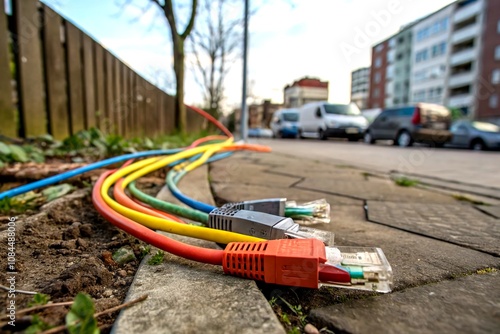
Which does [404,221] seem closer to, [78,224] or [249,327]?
[249,327]

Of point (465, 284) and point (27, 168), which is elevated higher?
point (27, 168)

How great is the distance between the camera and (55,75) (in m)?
2.90

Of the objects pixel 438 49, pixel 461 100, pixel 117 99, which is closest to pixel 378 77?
pixel 438 49

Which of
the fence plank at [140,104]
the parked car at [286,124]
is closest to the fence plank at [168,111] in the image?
the fence plank at [140,104]

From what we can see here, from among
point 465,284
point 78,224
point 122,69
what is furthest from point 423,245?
point 122,69

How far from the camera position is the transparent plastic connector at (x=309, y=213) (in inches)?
46.9

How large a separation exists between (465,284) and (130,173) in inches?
66.2

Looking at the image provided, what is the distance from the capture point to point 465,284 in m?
0.76

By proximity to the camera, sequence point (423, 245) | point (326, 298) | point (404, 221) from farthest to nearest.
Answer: point (404, 221) → point (423, 245) → point (326, 298)

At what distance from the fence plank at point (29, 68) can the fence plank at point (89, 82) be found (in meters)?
0.71

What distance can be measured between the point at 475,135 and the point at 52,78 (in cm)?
1080

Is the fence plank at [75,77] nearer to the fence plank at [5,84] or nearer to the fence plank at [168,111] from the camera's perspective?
the fence plank at [5,84]

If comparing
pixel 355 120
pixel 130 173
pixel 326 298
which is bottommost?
pixel 326 298

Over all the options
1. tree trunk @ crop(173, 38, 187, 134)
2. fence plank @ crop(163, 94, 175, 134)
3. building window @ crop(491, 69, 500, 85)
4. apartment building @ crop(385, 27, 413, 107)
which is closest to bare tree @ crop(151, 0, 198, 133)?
tree trunk @ crop(173, 38, 187, 134)
